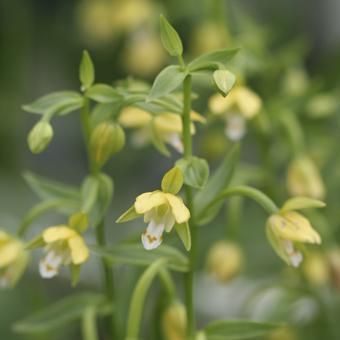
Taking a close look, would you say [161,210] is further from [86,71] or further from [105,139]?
[86,71]

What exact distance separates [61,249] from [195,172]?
282 mm

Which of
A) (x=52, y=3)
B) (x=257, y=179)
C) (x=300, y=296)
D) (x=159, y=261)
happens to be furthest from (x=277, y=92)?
(x=52, y=3)

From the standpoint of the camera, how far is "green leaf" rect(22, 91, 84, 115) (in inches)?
64.5

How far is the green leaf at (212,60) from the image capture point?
1.55 meters

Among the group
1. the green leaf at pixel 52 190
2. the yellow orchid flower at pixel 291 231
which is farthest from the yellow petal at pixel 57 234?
the yellow orchid flower at pixel 291 231

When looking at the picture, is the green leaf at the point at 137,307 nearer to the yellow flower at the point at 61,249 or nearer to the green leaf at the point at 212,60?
the yellow flower at the point at 61,249

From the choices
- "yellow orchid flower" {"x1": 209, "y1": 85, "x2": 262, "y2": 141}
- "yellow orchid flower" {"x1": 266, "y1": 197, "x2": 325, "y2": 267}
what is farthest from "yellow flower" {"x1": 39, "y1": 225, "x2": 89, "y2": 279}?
"yellow orchid flower" {"x1": 209, "y1": 85, "x2": 262, "y2": 141}

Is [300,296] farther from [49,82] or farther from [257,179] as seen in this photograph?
[49,82]

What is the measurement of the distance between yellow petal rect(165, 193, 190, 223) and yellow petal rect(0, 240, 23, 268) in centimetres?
42

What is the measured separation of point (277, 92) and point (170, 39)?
0.93 metres

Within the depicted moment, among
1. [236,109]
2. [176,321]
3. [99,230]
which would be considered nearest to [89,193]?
[99,230]

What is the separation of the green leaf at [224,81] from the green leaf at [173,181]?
5.5 inches

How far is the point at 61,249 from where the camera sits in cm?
167

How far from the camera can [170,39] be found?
157 cm
